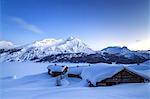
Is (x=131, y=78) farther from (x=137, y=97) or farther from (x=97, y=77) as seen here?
(x=137, y=97)

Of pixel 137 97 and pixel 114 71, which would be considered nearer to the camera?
pixel 137 97

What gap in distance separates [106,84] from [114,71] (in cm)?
195

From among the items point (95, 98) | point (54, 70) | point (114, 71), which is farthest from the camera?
point (54, 70)

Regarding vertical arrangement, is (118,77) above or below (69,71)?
below

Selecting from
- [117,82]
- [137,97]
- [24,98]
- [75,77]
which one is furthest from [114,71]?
[75,77]

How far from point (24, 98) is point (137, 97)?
26.5ft

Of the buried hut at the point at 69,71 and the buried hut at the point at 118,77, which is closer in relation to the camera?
the buried hut at the point at 118,77

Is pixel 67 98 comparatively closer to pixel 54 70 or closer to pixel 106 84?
pixel 106 84

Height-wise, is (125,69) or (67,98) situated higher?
(125,69)

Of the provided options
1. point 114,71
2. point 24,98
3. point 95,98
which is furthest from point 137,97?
point 114,71

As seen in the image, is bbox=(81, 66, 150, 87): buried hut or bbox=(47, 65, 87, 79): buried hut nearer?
bbox=(81, 66, 150, 87): buried hut

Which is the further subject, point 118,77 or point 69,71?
point 69,71

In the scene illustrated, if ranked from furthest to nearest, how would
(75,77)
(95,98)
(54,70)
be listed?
(54,70), (75,77), (95,98)

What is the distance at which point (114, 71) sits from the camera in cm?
2897
